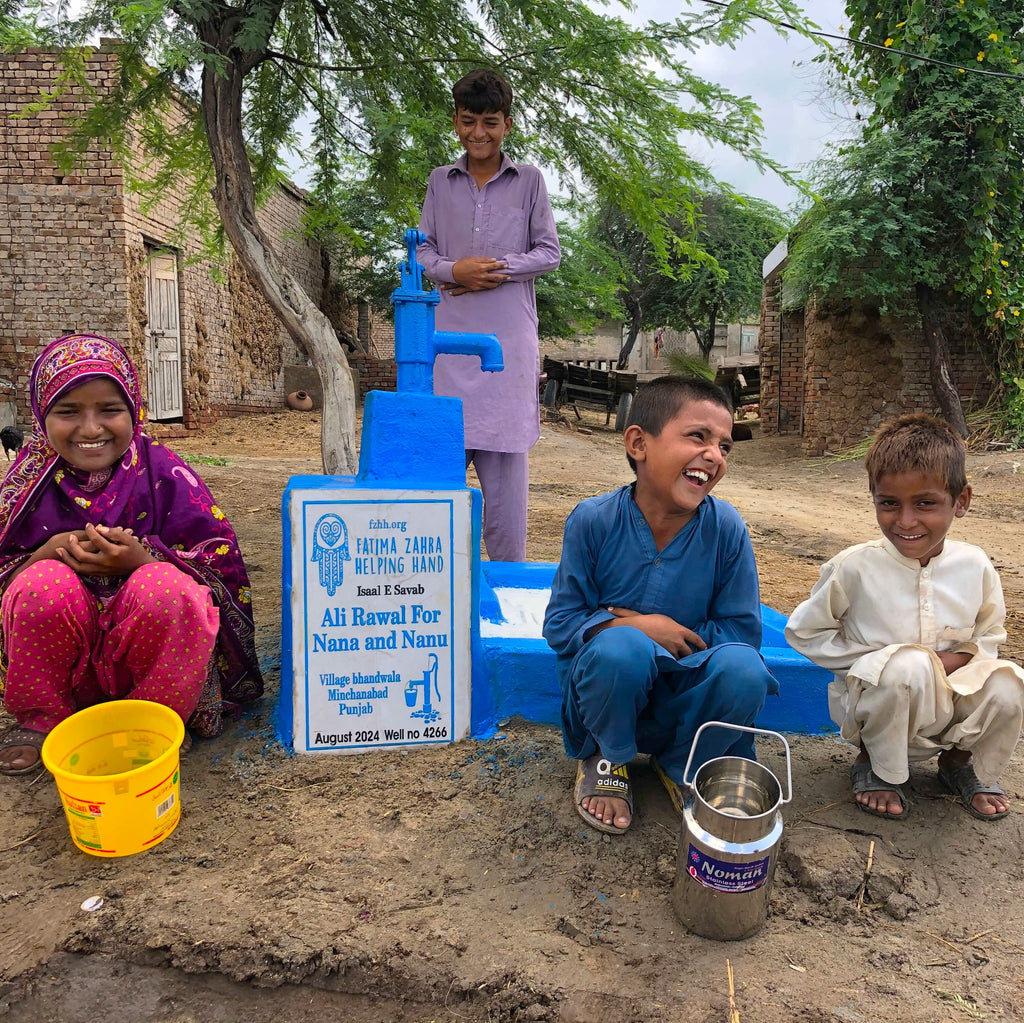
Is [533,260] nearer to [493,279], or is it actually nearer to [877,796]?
[493,279]

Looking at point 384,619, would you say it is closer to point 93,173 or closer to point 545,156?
point 545,156

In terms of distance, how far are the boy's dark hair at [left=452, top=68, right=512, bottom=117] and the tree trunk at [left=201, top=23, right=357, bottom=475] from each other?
9.11ft

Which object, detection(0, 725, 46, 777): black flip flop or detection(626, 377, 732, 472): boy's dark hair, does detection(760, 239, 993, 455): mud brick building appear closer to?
detection(626, 377, 732, 472): boy's dark hair

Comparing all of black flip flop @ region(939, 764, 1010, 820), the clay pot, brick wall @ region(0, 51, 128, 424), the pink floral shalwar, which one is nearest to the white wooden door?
brick wall @ region(0, 51, 128, 424)

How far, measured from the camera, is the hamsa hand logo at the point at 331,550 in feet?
6.68

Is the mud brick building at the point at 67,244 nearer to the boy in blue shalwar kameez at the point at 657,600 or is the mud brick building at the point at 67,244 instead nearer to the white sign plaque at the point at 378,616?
the white sign plaque at the point at 378,616

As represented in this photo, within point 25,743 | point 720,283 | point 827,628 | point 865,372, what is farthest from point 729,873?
point 720,283

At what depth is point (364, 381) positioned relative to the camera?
1424cm

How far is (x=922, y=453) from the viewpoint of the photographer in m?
1.80

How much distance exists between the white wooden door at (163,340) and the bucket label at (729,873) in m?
9.36

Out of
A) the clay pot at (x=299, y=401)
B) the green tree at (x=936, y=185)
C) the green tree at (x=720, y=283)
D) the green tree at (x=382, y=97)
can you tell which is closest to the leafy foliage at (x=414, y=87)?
the green tree at (x=382, y=97)

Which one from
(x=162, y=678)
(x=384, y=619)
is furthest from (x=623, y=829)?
(x=162, y=678)

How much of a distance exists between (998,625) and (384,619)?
4.86 feet

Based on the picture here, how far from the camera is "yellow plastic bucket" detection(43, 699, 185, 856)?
162 centimetres
